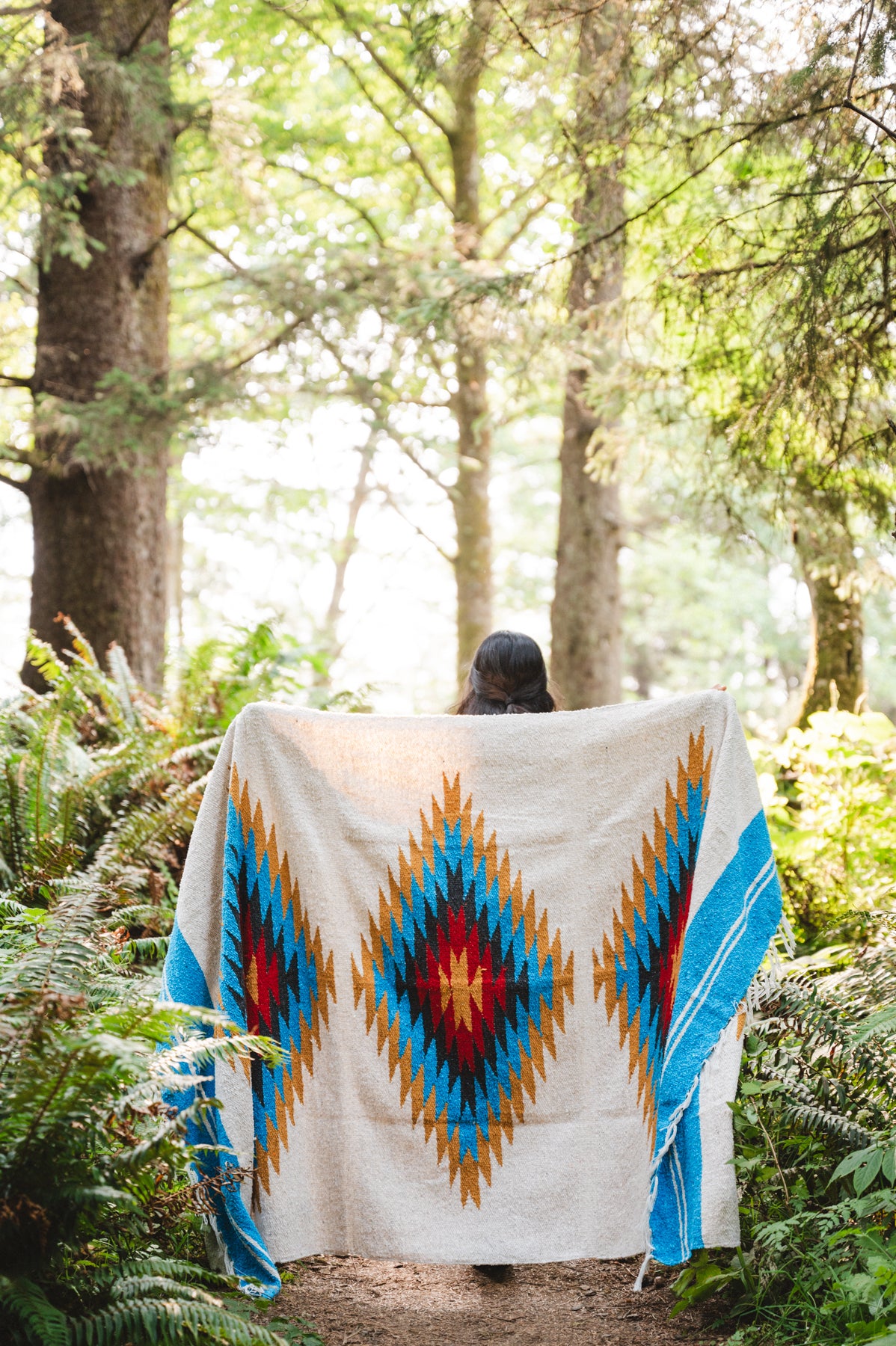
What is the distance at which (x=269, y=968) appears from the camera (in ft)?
9.51

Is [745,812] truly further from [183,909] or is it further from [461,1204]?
[183,909]

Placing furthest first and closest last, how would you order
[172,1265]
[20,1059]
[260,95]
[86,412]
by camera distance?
[260,95] < [86,412] < [172,1265] < [20,1059]

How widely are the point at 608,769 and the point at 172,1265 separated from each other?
1.65 m

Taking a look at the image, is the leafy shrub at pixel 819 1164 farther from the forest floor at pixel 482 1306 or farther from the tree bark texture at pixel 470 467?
the tree bark texture at pixel 470 467

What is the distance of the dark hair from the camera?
358cm

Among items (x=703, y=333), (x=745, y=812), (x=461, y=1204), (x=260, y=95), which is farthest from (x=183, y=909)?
(x=260, y=95)

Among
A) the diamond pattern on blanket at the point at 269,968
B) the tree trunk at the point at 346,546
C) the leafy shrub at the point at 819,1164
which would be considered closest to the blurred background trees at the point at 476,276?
the leafy shrub at the point at 819,1164

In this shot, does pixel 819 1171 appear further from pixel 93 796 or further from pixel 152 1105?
pixel 93 796

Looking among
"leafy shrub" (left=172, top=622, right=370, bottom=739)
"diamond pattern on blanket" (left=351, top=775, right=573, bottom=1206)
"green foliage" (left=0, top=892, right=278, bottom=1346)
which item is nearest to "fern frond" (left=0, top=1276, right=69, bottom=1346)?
"green foliage" (left=0, top=892, right=278, bottom=1346)

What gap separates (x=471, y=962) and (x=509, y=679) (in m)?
1.00

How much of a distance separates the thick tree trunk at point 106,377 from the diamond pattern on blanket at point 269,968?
427cm

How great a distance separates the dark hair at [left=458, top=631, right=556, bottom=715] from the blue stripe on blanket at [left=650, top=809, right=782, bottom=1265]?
96 centimetres

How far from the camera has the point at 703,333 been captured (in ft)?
16.4

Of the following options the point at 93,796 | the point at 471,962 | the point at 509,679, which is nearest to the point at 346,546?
the point at 93,796
